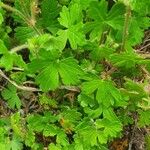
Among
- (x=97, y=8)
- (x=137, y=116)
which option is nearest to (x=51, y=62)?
(x=97, y=8)

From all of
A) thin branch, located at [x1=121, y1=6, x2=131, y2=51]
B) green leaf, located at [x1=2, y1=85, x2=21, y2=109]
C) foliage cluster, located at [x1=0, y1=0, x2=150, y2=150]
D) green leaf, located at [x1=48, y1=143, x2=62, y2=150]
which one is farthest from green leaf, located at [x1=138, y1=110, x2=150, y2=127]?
green leaf, located at [x1=2, y1=85, x2=21, y2=109]

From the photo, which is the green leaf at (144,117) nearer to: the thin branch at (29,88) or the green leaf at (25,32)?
the thin branch at (29,88)

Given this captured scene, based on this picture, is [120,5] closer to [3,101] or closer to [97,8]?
[97,8]

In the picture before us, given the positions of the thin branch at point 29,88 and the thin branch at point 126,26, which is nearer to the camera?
the thin branch at point 126,26

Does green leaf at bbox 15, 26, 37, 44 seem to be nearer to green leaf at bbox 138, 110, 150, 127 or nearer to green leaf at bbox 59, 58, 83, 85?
green leaf at bbox 59, 58, 83, 85

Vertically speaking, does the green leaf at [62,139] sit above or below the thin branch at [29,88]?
below

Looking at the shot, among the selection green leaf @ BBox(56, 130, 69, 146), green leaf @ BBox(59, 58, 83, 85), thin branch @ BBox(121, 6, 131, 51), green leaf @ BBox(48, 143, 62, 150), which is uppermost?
thin branch @ BBox(121, 6, 131, 51)

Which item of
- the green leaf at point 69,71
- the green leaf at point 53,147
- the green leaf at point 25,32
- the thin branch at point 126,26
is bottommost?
the green leaf at point 53,147

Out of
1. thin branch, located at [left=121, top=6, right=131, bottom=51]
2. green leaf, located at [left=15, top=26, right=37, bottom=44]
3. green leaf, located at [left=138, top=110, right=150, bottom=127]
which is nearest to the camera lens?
Result: thin branch, located at [left=121, top=6, right=131, bottom=51]

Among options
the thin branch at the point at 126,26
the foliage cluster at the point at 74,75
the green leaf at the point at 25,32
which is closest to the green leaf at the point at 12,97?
the foliage cluster at the point at 74,75
